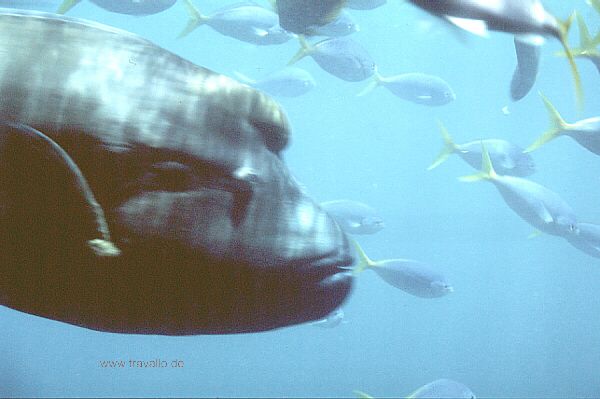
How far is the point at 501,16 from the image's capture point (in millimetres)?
826

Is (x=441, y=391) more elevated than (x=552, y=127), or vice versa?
(x=552, y=127)

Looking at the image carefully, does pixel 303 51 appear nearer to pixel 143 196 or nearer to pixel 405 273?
pixel 405 273

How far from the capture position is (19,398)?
35.5 feet

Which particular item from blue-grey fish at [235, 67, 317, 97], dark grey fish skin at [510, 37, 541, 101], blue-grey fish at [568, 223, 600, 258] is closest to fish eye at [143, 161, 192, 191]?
dark grey fish skin at [510, 37, 541, 101]

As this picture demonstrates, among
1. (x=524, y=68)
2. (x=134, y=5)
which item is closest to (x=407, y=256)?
(x=134, y=5)

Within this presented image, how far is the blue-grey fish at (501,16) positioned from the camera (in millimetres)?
786

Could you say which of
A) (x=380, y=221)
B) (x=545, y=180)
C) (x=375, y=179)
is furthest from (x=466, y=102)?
(x=380, y=221)

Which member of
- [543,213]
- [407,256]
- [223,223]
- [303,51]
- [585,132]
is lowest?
[407,256]

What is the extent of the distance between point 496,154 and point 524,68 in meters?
4.45

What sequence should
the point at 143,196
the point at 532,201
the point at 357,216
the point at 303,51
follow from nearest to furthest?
the point at 143,196 < the point at 303,51 < the point at 532,201 < the point at 357,216

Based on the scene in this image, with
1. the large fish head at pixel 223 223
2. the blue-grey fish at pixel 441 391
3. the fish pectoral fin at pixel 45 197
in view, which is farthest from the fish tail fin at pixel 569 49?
the blue-grey fish at pixel 441 391

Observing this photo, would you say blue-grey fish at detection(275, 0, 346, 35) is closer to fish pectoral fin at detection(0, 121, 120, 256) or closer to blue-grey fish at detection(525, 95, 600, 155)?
fish pectoral fin at detection(0, 121, 120, 256)

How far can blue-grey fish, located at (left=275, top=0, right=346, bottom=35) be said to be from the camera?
1.04 meters

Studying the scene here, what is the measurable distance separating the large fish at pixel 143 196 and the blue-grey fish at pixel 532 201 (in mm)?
4180
